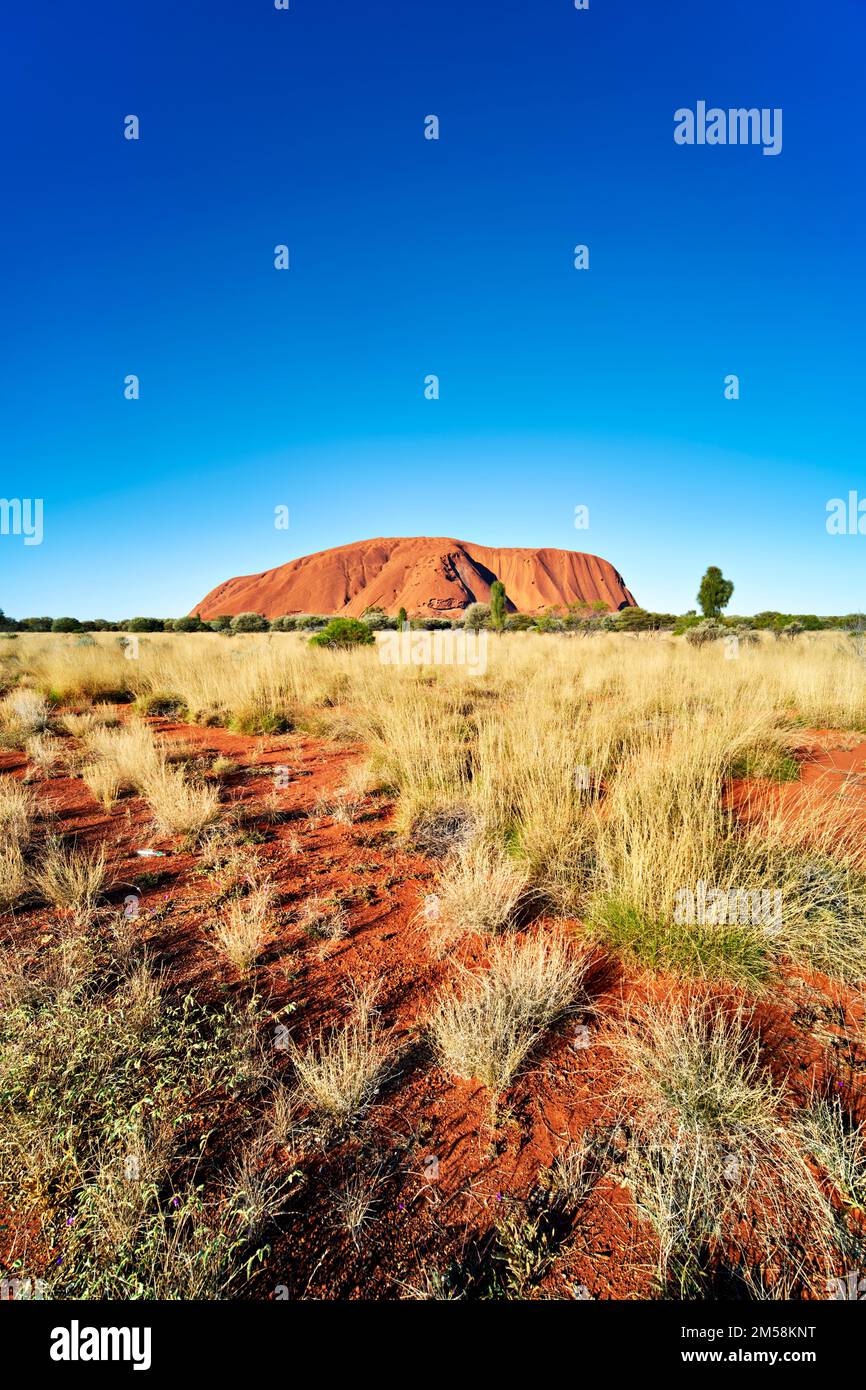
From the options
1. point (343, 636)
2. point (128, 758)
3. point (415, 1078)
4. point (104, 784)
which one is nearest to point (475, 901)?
point (415, 1078)

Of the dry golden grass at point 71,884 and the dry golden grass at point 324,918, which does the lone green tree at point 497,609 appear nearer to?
the dry golden grass at point 324,918

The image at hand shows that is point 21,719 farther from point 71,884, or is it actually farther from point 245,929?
point 245,929

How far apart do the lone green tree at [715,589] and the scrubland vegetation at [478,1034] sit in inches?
1109

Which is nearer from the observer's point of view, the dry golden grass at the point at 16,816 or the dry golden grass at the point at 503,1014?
the dry golden grass at the point at 503,1014

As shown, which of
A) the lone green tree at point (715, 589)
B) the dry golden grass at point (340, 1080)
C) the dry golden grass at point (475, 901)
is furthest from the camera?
the lone green tree at point (715, 589)

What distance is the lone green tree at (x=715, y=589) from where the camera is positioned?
93.8ft

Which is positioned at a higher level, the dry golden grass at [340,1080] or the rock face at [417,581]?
the rock face at [417,581]

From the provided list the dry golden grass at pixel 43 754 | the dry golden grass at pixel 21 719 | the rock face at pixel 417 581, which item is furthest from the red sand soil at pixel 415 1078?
the rock face at pixel 417 581

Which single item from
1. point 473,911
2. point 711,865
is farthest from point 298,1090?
point 711,865

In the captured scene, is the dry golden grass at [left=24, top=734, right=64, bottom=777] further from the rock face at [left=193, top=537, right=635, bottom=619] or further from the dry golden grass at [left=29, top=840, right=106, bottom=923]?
the rock face at [left=193, top=537, right=635, bottom=619]

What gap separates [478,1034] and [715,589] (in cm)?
3222
